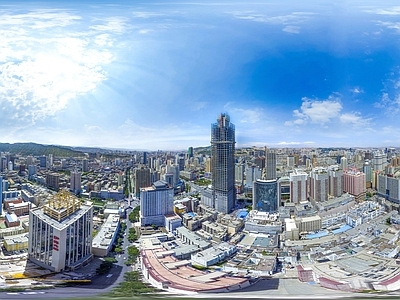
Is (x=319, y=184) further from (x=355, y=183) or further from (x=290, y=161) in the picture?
(x=290, y=161)

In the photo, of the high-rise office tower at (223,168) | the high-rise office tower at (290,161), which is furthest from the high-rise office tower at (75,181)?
the high-rise office tower at (290,161)

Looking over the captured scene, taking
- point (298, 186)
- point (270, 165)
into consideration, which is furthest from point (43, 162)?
point (298, 186)

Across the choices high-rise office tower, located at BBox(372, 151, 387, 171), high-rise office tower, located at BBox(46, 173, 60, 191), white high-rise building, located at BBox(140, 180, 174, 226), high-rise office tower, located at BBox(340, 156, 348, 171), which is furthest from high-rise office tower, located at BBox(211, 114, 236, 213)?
high-rise office tower, located at BBox(372, 151, 387, 171)

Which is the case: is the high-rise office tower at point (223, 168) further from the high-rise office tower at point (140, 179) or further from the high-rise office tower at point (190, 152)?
the high-rise office tower at point (140, 179)

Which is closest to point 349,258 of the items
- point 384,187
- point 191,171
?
point 191,171

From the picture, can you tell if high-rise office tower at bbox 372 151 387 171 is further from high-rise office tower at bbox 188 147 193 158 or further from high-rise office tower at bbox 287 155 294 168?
high-rise office tower at bbox 188 147 193 158

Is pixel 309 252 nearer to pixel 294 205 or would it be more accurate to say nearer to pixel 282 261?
pixel 282 261
